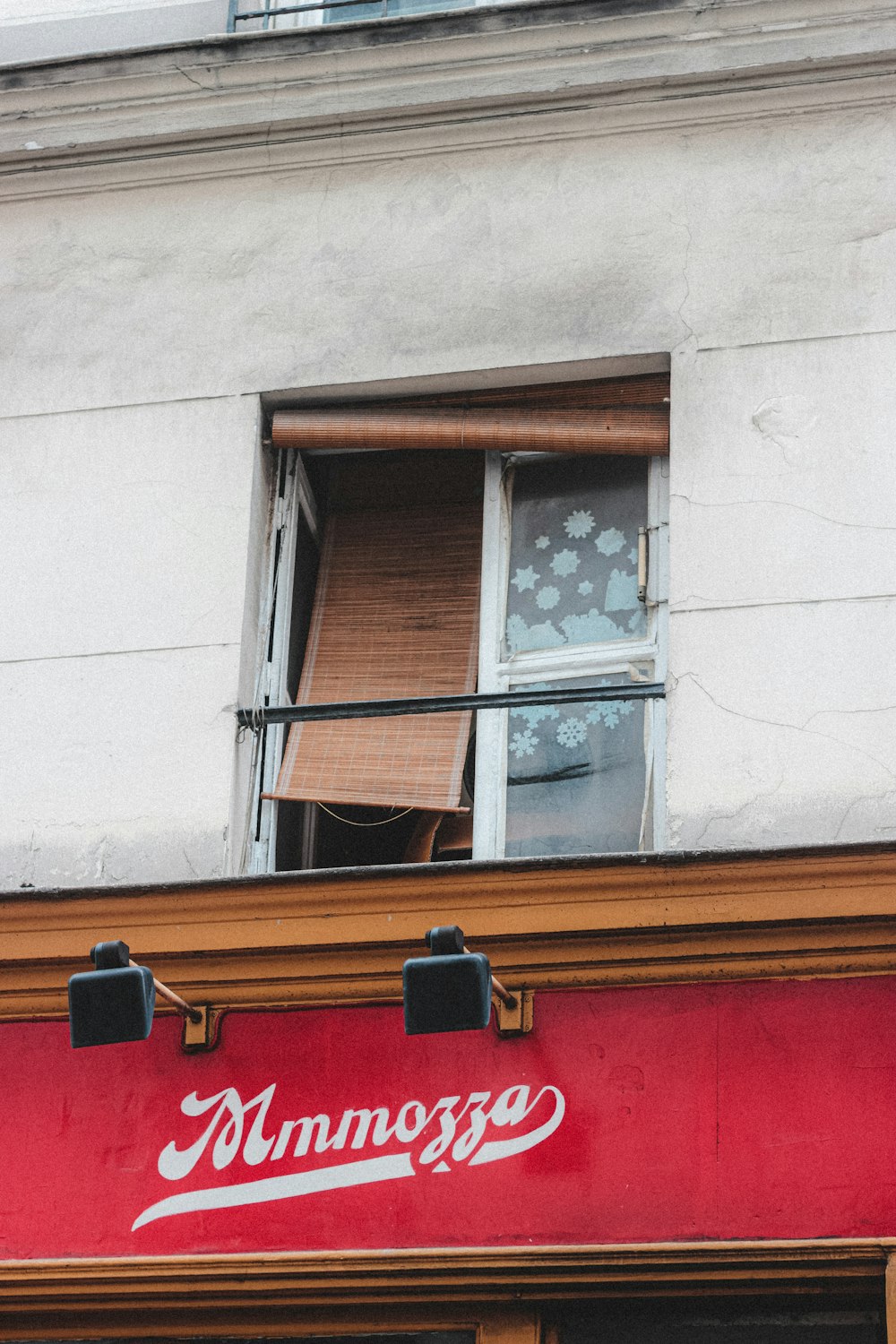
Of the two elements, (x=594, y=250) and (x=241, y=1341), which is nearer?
(x=241, y=1341)

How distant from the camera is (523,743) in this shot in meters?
6.28

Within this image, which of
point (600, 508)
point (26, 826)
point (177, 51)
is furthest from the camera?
point (177, 51)

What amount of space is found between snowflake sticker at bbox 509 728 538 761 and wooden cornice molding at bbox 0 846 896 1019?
2.91ft

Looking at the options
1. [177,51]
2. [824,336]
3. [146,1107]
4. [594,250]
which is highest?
[177,51]

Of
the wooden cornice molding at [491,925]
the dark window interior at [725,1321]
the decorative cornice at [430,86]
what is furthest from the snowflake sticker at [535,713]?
the decorative cornice at [430,86]

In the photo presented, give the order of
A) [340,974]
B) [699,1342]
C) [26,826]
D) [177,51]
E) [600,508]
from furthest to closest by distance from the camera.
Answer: [177,51] < [600,508] < [26,826] < [340,974] < [699,1342]

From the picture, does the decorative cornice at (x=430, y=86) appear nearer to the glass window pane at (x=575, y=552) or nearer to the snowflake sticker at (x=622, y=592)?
the glass window pane at (x=575, y=552)

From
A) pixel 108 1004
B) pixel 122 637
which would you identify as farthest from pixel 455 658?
pixel 108 1004

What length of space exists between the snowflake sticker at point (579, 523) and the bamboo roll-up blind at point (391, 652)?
42 cm

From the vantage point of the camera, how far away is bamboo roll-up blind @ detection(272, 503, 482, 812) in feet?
20.7

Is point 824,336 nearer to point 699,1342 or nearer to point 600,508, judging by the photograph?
point 600,508

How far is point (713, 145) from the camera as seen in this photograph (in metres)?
6.76

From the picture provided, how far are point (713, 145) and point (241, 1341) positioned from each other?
15.8 feet

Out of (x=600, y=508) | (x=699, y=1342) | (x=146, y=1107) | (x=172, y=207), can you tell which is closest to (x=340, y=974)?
(x=146, y=1107)
